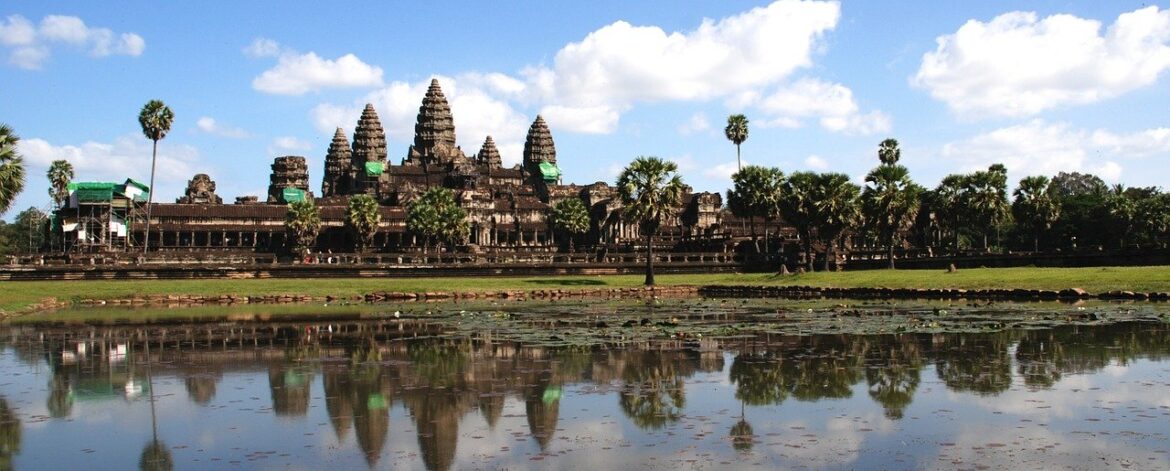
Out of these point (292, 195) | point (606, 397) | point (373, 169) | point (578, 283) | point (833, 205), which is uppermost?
point (373, 169)

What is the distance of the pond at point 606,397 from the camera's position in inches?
579

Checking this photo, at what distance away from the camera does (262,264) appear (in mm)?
78875

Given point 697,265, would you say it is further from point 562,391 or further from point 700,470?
point 700,470

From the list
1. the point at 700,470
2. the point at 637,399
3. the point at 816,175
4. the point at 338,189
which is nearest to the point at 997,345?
the point at 637,399

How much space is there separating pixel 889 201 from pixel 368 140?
4794 inches

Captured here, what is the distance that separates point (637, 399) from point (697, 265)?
70504 mm

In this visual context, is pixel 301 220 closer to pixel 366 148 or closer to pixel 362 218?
pixel 362 218

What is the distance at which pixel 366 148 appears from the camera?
18738 centimetres

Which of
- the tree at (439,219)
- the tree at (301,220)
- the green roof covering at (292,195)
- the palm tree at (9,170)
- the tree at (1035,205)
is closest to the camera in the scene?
the palm tree at (9,170)

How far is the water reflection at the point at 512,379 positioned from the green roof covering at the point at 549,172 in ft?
487

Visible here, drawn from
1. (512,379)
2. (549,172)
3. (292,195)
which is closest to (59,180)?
(292,195)

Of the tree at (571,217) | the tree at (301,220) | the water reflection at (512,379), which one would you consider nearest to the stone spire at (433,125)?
the tree at (571,217)

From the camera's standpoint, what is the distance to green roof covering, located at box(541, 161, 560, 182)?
599 ft

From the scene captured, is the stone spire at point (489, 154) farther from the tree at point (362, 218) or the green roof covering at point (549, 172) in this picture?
the tree at point (362, 218)
